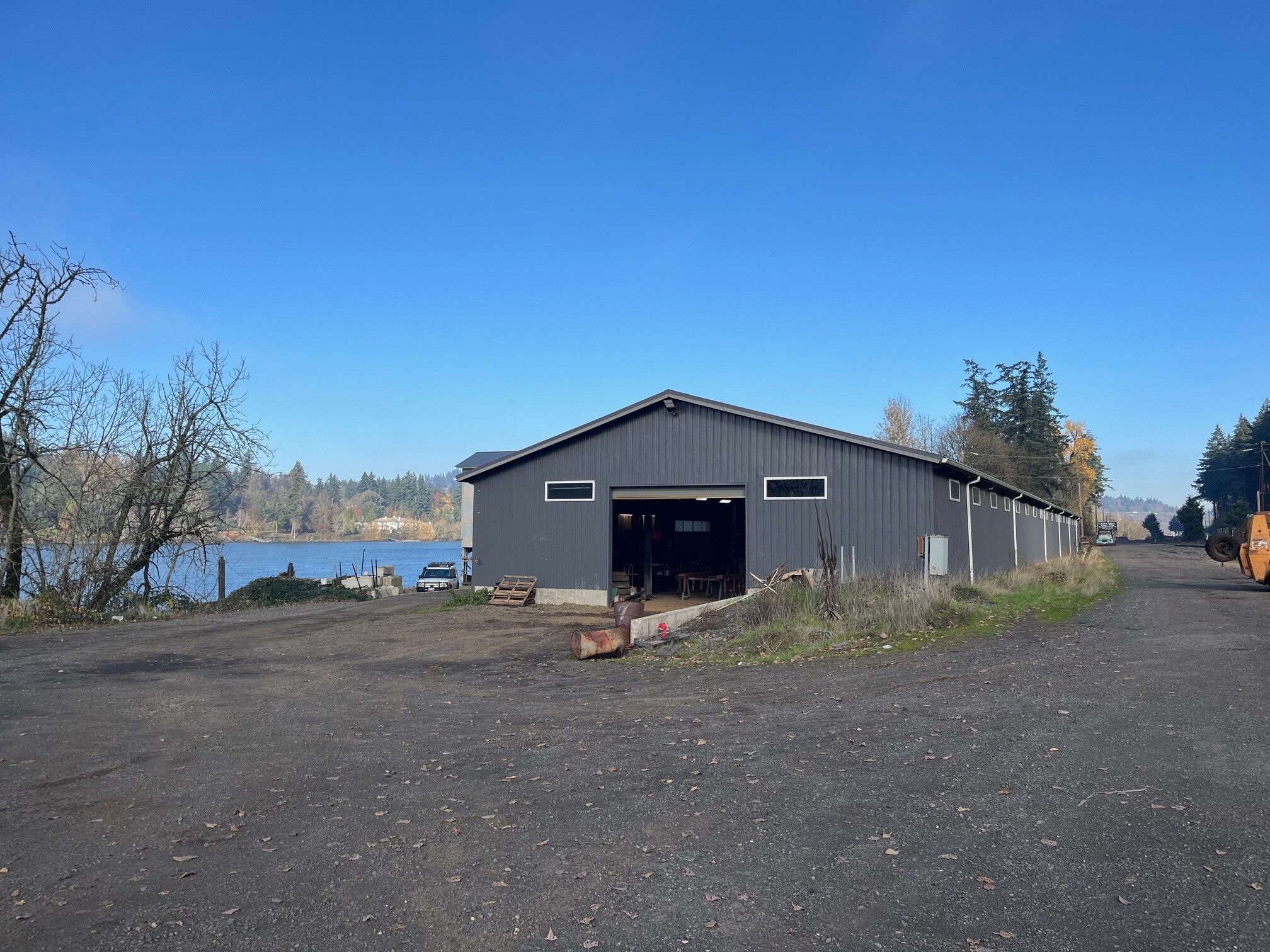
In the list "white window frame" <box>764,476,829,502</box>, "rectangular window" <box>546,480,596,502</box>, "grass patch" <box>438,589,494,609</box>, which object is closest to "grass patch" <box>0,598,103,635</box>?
"grass patch" <box>438,589,494,609</box>

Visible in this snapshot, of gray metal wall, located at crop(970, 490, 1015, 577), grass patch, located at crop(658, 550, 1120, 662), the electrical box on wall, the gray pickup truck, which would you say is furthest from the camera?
the gray pickup truck

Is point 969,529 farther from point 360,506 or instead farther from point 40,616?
point 360,506

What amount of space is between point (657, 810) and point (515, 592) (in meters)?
15.5

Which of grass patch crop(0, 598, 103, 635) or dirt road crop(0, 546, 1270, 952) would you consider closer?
dirt road crop(0, 546, 1270, 952)

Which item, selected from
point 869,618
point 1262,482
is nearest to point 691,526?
point 869,618

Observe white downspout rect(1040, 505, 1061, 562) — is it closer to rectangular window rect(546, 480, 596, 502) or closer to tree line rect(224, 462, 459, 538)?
rectangular window rect(546, 480, 596, 502)

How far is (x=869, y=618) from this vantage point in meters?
13.1

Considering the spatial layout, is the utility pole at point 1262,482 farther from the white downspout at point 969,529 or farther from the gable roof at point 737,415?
the gable roof at point 737,415

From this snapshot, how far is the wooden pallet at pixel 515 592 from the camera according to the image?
20.2 metres

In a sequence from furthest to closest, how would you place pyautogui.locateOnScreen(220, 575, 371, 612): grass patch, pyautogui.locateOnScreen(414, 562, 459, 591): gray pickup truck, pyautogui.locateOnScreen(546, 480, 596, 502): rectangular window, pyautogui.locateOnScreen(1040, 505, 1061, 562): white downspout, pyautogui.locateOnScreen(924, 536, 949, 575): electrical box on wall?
pyautogui.locateOnScreen(1040, 505, 1061, 562): white downspout → pyautogui.locateOnScreen(414, 562, 459, 591): gray pickup truck → pyautogui.locateOnScreen(220, 575, 371, 612): grass patch → pyautogui.locateOnScreen(546, 480, 596, 502): rectangular window → pyautogui.locateOnScreen(924, 536, 949, 575): electrical box on wall

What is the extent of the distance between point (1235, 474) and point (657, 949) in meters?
107

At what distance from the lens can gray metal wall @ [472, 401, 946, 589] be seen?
717 inches

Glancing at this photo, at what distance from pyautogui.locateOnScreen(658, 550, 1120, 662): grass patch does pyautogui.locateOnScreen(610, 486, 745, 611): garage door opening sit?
6.26m

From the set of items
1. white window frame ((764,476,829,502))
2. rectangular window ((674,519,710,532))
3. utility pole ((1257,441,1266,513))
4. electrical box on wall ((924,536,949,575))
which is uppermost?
utility pole ((1257,441,1266,513))
